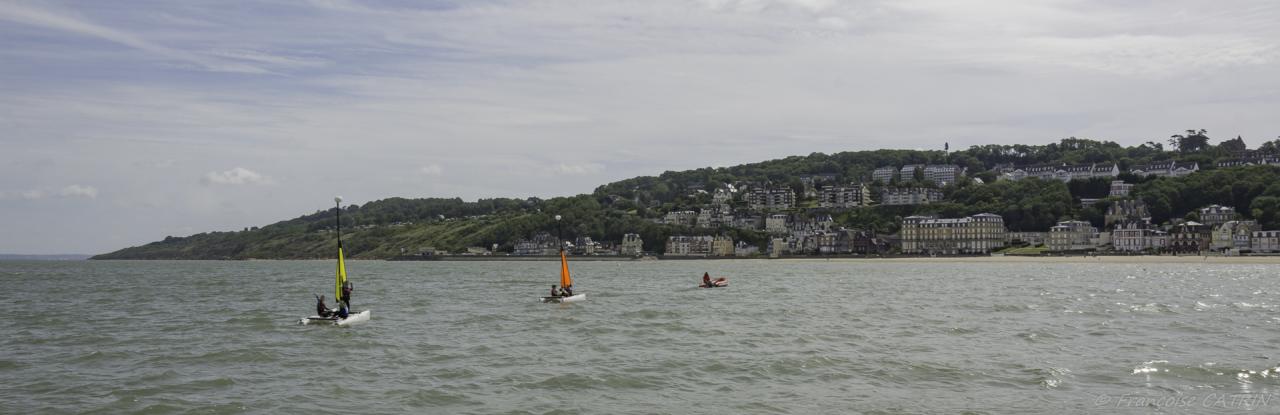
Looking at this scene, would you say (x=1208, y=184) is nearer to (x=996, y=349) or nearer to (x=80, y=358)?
(x=996, y=349)

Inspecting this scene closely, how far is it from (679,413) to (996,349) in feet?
42.3

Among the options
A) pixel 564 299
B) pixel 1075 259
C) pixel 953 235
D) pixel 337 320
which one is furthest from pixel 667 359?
pixel 953 235

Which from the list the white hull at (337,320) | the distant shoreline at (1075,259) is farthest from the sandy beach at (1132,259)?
the white hull at (337,320)

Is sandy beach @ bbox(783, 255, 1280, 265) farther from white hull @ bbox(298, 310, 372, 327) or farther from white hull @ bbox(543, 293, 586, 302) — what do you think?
white hull @ bbox(298, 310, 372, 327)

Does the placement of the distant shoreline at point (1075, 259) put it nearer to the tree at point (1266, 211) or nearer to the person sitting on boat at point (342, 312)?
the tree at point (1266, 211)

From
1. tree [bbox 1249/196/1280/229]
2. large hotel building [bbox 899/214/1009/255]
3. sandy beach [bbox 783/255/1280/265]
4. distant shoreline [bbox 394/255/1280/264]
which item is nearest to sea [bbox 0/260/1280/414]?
sandy beach [bbox 783/255/1280/265]

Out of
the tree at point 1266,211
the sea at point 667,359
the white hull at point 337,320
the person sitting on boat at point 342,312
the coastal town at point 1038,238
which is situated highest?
the tree at point 1266,211

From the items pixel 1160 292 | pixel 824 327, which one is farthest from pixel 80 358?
pixel 1160 292

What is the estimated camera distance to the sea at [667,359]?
2136 centimetres

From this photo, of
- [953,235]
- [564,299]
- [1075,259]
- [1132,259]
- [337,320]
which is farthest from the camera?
[953,235]

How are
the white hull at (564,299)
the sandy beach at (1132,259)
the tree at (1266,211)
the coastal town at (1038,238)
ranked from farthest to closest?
the tree at (1266,211) → the coastal town at (1038,238) → the sandy beach at (1132,259) → the white hull at (564,299)

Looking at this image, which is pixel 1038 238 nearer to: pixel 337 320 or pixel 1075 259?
pixel 1075 259

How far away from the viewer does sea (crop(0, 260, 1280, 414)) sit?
21.4m

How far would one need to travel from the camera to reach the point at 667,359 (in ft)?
92.1
